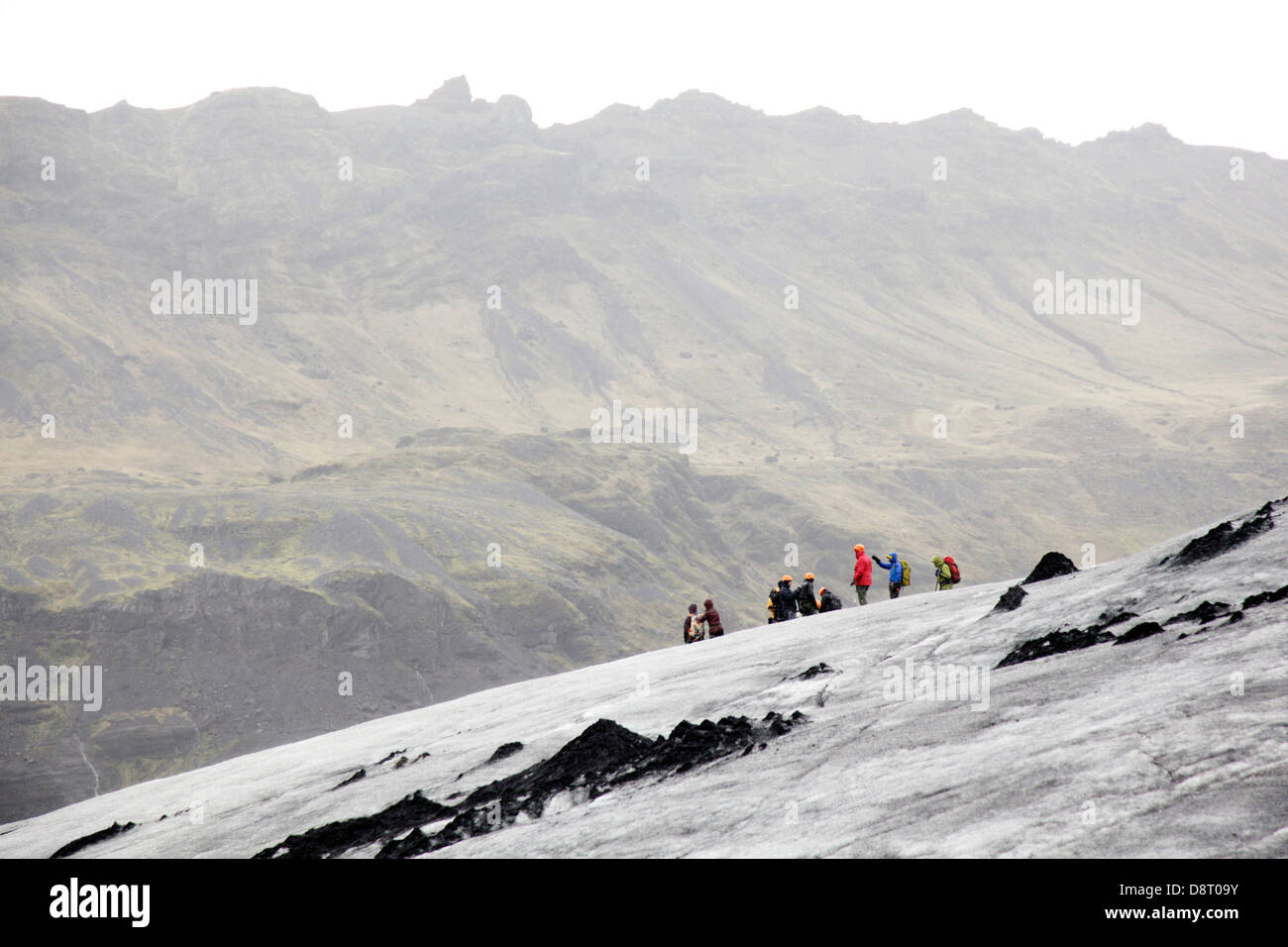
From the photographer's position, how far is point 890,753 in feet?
32.7

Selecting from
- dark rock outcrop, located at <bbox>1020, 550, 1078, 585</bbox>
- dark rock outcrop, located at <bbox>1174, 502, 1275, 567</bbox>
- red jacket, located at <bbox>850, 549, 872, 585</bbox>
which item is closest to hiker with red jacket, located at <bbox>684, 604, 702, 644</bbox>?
red jacket, located at <bbox>850, 549, 872, 585</bbox>

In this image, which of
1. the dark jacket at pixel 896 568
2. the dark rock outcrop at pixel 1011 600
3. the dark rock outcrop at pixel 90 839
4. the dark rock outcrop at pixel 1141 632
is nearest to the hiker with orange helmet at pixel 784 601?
the dark jacket at pixel 896 568

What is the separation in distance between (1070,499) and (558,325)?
50786mm

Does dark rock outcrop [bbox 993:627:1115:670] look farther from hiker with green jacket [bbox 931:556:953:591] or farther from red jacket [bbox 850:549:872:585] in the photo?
red jacket [bbox 850:549:872:585]

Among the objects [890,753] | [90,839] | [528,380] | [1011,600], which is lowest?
[90,839]

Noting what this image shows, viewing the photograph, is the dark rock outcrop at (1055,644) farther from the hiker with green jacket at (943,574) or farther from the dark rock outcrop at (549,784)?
the hiker with green jacket at (943,574)

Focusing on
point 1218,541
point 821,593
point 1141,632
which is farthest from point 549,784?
point 821,593

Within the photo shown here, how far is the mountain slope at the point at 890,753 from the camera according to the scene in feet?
24.4

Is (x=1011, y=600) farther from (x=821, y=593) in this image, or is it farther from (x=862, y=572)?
(x=821, y=593)

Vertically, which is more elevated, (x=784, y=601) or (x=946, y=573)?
(x=946, y=573)
